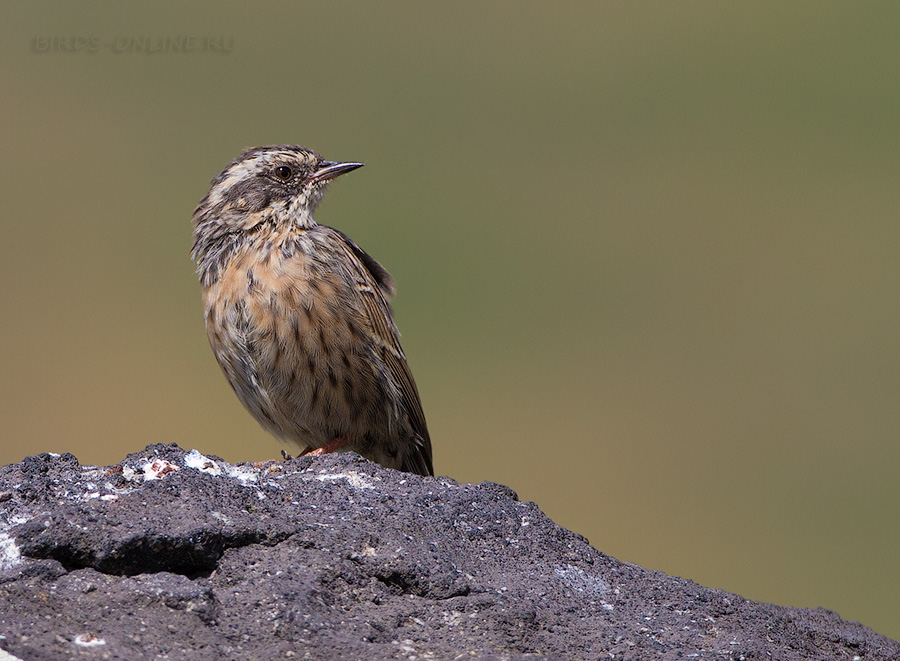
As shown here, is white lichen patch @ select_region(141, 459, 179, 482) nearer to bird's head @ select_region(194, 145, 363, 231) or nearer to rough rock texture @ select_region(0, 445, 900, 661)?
rough rock texture @ select_region(0, 445, 900, 661)

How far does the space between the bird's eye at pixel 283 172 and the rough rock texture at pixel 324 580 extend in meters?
3.49

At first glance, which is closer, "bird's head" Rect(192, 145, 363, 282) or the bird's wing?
the bird's wing

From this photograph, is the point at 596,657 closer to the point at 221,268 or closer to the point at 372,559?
the point at 372,559

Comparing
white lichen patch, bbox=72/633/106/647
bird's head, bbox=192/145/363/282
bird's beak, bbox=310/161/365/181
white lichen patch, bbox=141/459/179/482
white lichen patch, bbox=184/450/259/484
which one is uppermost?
bird's beak, bbox=310/161/365/181

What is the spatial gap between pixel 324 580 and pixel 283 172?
459 cm

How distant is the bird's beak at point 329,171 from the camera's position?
7.62m

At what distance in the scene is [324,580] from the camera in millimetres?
3406

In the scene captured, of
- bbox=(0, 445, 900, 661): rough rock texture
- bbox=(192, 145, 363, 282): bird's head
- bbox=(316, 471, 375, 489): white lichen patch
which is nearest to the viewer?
bbox=(0, 445, 900, 661): rough rock texture

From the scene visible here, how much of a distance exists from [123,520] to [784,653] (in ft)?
7.35

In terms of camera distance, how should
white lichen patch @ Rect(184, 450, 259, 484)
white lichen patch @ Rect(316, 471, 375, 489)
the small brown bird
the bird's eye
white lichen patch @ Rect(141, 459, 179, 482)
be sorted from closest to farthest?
white lichen patch @ Rect(141, 459, 179, 482)
white lichen patch @ Rect(184, 450, 259, 484)
white lichen patch @ Rect(316, 471, 375, 489)
the small brown bird
the bird's eye

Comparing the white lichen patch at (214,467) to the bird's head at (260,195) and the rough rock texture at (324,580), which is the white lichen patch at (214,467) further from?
the bird's head at (260,195)

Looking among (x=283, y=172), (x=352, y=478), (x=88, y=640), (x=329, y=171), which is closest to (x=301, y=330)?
(x=283, y=172)

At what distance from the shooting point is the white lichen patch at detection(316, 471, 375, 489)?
4.25m

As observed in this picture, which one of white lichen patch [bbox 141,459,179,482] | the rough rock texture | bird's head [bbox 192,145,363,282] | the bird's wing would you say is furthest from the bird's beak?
white lichen patch [bbox 141,459,179,482]
